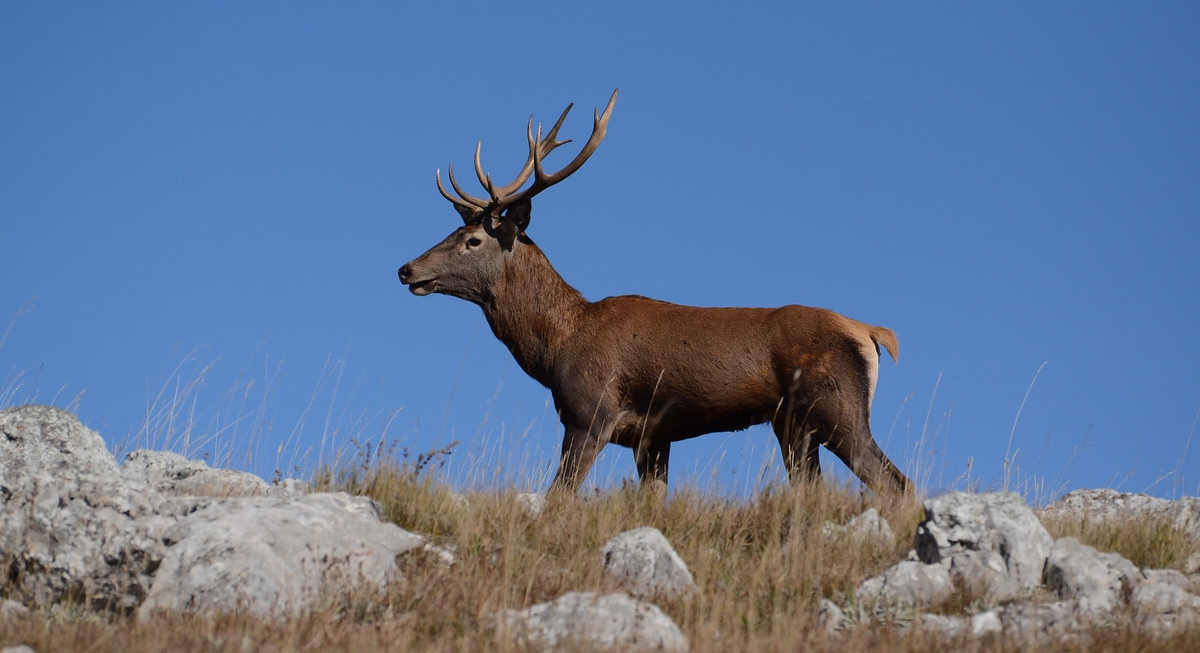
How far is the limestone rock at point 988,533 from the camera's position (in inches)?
238

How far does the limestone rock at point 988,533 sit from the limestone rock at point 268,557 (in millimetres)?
2935

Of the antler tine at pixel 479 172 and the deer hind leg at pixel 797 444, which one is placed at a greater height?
the antler tine at pixel 479 172

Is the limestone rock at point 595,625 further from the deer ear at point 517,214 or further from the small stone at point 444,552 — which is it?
the deer ear at point 517,214

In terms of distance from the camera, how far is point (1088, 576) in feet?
19.3

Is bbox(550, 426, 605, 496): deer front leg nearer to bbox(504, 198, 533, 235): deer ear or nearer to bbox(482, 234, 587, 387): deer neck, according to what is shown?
bbox(482, 234, 587, 387): deer neck

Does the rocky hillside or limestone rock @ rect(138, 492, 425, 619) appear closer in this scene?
the rocky hillside

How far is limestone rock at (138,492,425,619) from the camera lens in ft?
17.5

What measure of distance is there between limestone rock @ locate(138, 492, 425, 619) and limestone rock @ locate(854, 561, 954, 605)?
8.32 feet

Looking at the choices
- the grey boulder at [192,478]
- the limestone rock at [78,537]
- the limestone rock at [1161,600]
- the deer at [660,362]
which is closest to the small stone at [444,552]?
the limestone rock at [78,537]

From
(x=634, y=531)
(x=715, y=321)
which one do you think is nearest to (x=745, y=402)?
(x=715, y=321)

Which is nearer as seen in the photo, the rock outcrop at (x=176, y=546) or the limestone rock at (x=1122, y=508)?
the rock outcrop at (x=176, y=546)

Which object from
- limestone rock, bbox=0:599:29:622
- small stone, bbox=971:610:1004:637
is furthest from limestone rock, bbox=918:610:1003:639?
limestone rock, bbox=0:599:29:622

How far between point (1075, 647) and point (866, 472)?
145 inches

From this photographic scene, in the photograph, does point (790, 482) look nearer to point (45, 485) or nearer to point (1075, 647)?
point (1075, 647)
